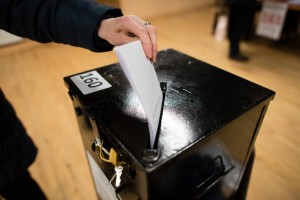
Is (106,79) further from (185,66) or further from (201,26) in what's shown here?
(201,26)

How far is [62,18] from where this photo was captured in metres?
0.51

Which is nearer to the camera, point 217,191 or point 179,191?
point 179,191

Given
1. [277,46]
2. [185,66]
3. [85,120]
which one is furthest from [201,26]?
[85,120]

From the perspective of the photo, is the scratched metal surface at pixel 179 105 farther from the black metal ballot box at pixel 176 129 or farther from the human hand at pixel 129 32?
the human hand at pixel 129 32

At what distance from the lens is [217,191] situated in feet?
2.29

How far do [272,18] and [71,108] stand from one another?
6.95 ft

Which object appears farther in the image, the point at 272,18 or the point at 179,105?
the point at 272,18

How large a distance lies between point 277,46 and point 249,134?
2.36 meters

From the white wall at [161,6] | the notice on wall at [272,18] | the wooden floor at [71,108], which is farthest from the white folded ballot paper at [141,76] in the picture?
the white wall at [161,6]

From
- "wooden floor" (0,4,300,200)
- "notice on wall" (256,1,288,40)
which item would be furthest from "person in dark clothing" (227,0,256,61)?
"notice on wall" (256,1,288,40)

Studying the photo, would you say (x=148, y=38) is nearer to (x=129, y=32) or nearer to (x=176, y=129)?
(x=129, y=32)

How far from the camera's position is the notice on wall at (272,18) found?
7.00 feet

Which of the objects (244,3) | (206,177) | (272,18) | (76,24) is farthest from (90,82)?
(272,18)

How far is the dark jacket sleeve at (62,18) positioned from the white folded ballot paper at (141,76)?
145mm
